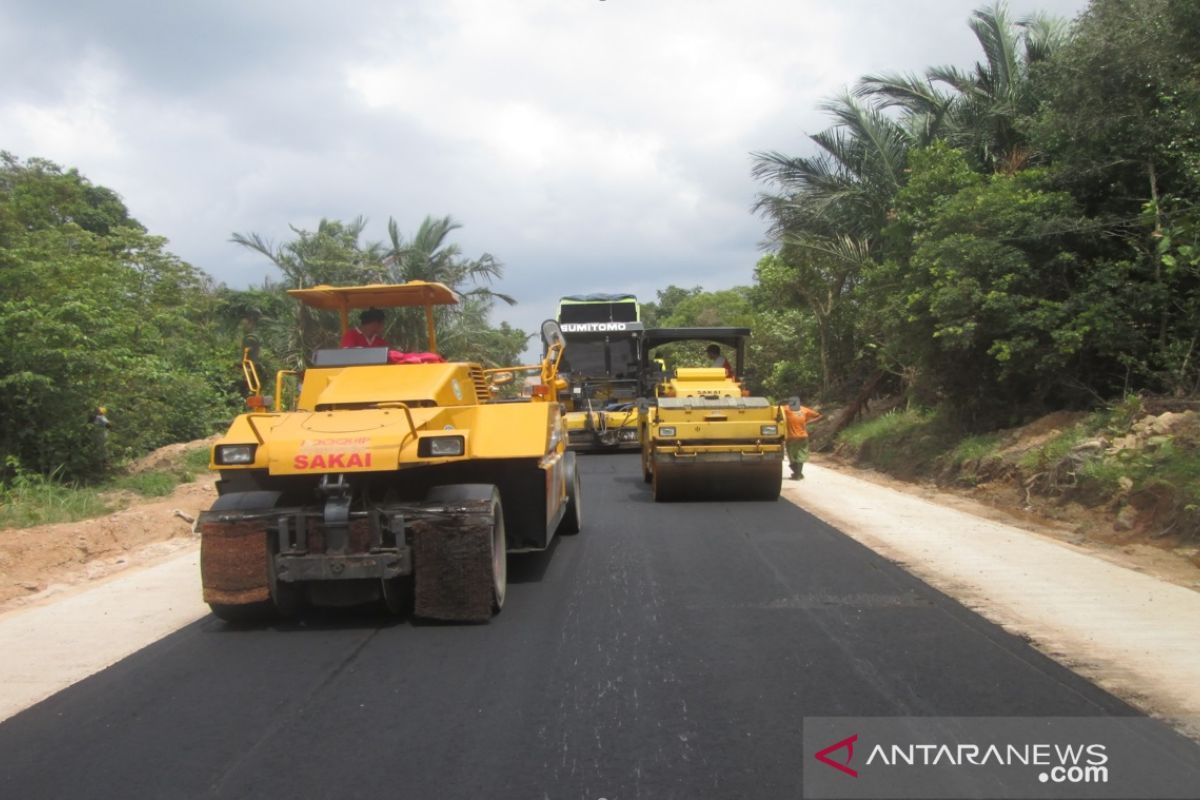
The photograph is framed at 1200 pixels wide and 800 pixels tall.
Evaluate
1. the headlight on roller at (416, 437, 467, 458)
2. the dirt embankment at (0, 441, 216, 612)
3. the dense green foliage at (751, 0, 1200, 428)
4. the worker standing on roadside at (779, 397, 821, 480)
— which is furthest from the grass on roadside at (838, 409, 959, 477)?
the headlight on roller at (416, 437, 467, 458)

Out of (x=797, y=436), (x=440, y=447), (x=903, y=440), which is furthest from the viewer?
(x=903, y=440)

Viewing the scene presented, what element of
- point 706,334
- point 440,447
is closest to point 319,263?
point 706,334

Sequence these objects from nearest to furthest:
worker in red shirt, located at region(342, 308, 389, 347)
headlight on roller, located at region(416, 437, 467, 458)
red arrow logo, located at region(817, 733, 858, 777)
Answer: red arrow logo, located at region(817, 733, 858, 777)
headlight on roller, located at region(416, 437, 467, 458)
worker in red shirt, located at region(342, 308, 389, 347)

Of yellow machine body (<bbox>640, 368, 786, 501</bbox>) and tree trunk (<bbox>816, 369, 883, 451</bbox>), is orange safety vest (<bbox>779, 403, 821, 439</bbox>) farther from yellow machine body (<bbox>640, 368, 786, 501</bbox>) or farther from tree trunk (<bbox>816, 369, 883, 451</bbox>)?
tree trunk (<bbox>816, 369, 883, 451</bbox>)

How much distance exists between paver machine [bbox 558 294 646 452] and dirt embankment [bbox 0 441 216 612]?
8.97m

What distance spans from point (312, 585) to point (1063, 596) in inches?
216

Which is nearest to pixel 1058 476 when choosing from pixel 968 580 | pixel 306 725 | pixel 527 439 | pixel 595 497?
pixel 968 580

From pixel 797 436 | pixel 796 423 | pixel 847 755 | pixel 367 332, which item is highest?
pixel 367 332

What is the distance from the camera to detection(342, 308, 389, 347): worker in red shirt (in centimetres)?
844

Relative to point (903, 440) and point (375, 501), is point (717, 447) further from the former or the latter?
point (903, 440)

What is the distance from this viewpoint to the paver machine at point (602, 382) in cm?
2080

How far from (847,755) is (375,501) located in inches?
149

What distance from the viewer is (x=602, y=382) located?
22625 millimetres

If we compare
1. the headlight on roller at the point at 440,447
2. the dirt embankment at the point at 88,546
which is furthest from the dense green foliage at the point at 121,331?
the headlight on roller at the point at 440,447
